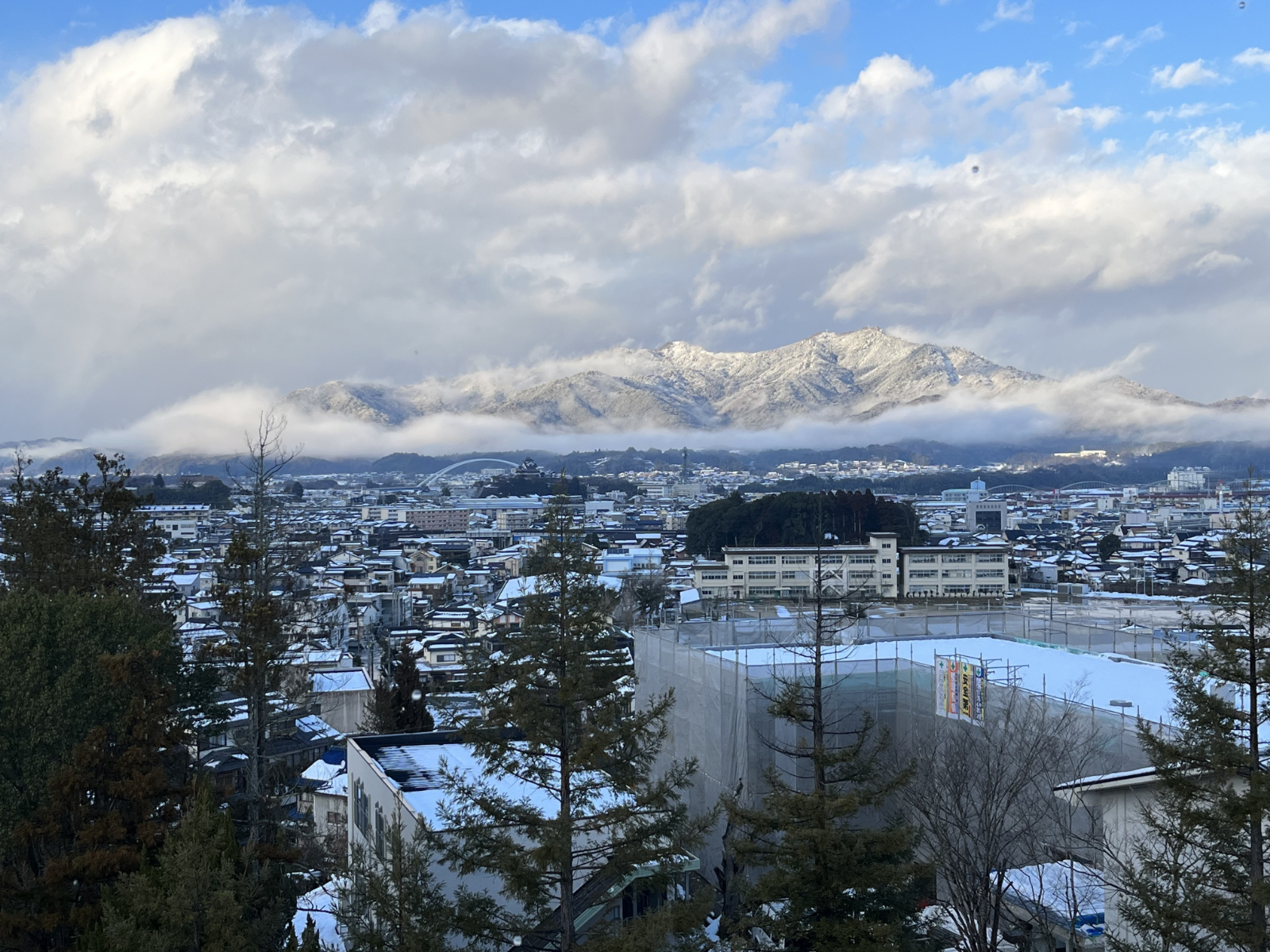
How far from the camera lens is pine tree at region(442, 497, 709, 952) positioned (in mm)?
6027

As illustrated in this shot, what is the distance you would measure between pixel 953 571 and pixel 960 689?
29.5 metres

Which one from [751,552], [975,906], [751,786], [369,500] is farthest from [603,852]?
[369,500]

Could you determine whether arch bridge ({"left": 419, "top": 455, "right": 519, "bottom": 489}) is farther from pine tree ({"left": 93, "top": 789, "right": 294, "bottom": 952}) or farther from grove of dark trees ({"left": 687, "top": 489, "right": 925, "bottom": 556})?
pine tree ({"left": 93, "top": 789, "right": 294, "bottom": 952})

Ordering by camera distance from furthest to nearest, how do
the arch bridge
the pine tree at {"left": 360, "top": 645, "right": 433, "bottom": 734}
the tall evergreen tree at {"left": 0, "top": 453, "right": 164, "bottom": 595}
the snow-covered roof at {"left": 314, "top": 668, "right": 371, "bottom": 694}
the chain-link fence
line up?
the arch bridge → the snow-covered roof at {"left": 314, "top": 668, "right": 371, "bottom": 694} → the pine tree at {"left": 360, "top": 645, "right": 433, "bottom": 734} → the tall evergreen tree at {"left": 0, "top": 453, "right": 164, "bottom": 595} → the chain-link fence

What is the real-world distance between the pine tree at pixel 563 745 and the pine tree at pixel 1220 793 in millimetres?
2357

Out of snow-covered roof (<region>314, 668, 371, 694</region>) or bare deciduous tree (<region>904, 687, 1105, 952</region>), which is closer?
bare deciduous tree (<region>904, 687, 1105, 952</region>)

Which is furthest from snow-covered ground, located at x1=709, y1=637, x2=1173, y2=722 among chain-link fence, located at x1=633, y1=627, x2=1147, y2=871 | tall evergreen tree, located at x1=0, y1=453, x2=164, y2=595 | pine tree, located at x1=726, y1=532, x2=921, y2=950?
tall evergreen tree, located at x1=0, y1=453, x2=164, y2=595

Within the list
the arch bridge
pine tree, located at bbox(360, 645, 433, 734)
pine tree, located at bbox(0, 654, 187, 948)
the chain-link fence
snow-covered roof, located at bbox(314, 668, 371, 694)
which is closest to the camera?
pine tree, located at bbox(0, 654, 187, 948)

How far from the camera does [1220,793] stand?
5.41m

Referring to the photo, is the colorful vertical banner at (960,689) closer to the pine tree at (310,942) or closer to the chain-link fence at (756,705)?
the chain-link fence at (756,705)

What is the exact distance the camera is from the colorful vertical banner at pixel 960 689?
33.1ft

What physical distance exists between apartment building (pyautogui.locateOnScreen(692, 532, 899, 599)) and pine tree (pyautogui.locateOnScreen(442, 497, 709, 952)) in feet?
104

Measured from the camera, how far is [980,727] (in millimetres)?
9859

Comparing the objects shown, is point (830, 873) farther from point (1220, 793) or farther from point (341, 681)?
point (341, 681)
